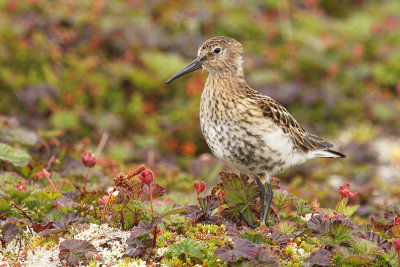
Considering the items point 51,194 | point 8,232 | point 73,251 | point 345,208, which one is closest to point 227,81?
point 345,208

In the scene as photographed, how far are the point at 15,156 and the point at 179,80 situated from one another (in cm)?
518

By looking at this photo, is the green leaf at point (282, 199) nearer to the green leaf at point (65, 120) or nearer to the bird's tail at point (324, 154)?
the bird's tail at point (324, 154)

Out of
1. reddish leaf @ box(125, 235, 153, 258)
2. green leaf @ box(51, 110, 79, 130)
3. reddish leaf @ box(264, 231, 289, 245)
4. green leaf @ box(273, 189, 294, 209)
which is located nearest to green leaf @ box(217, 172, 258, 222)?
green leaf @ box(273, 189, 294, 209)

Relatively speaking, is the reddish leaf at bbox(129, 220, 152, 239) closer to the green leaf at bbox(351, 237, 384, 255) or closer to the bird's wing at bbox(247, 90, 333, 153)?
the green leaf at bbox(351, 237, 384, 255)

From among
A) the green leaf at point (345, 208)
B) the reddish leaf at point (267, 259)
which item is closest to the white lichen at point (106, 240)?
the reddish leaf at point (267, 259)

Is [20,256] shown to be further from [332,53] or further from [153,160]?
[332,53]

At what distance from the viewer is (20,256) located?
443 cm

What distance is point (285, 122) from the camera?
5.83 meters

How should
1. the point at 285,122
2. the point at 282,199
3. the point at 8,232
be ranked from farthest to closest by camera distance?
the point at 285,122
the point at 282,199
the point at 8,232

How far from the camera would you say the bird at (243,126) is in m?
5.32

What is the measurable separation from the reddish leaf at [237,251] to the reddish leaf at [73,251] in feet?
3.10

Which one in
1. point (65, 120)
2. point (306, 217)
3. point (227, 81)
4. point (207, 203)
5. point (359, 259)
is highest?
point (227, 81)

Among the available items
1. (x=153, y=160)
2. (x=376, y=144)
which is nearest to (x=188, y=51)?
(x=153, y=160)

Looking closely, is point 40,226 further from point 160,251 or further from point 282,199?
point 282,199
